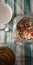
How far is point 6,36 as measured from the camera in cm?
118

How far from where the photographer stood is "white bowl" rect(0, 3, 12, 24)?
1.10 meters

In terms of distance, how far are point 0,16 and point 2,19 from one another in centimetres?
4

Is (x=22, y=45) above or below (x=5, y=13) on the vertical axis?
below

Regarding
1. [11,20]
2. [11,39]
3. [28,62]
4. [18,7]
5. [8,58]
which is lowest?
[28,62]

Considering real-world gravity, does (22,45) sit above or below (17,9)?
below

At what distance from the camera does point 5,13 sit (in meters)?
1.12

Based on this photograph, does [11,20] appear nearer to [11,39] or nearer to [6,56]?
[11,39]

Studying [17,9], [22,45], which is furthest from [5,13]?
[22,45]

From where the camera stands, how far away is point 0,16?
3.68ft

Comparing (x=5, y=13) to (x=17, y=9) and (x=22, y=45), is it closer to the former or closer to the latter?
(x=17, y=9)

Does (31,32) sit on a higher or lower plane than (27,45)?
higher

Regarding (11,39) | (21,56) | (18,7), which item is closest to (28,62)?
(21,56)

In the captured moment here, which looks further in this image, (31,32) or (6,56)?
(31,32)

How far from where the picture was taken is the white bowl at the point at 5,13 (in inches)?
43.5
